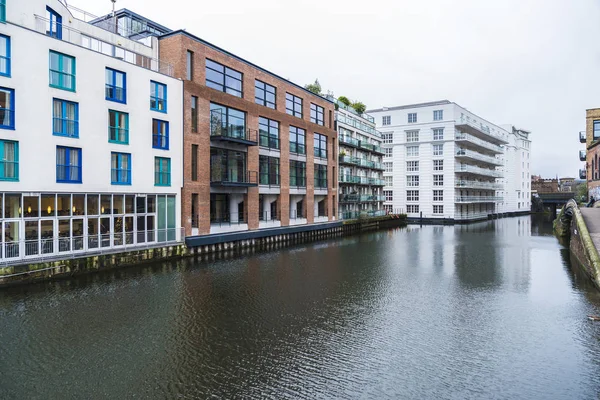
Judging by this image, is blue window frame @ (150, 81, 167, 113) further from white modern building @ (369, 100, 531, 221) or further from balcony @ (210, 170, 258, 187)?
white modern building @ (369, 100, 531, 221)

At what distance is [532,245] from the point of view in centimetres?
3034

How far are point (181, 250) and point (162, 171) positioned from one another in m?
4.63

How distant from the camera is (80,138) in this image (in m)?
19.1

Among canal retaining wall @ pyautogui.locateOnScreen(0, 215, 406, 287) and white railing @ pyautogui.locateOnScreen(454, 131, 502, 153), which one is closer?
canal retaining wall @ pyautogui.locateOnScreen(0, 215, 406, 287)

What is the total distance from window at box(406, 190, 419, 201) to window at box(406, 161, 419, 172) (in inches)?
118

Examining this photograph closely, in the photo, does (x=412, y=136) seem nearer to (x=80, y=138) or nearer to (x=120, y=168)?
(x=120, y=168)

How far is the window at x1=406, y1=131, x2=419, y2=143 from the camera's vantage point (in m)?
57.5

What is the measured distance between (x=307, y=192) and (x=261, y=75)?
35.9 feet

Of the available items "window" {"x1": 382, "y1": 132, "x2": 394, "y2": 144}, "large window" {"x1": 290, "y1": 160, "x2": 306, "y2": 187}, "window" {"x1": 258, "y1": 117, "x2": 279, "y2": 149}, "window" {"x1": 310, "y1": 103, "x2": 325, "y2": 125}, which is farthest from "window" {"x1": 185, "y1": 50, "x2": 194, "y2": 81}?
"window" {"x1": 382, "y1": 132, "x2": 394, "y2": 144}

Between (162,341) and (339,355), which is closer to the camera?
(339,355)

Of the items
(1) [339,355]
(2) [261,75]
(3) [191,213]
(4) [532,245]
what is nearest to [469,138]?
(4) [532,245]

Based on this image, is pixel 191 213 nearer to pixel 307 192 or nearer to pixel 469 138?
pixel 307 192

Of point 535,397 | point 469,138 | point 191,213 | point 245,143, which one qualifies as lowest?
point 535,397

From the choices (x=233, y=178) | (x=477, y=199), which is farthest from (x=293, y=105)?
(x=477, y=199)
